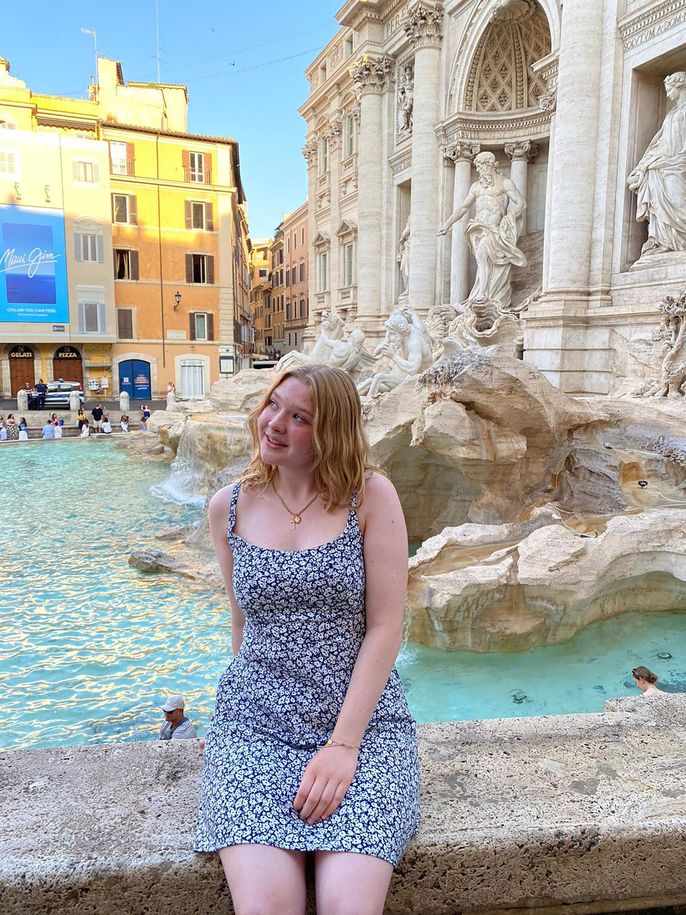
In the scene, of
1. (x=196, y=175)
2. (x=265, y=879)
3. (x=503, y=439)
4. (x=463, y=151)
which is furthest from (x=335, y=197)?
(x=265, y=879)

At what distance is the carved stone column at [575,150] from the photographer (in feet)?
35.4

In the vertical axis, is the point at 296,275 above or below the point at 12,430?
above

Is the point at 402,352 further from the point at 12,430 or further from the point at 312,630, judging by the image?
the point at 12,430

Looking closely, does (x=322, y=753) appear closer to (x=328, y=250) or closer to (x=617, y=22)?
(x=617, y=22)

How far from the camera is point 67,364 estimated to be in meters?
26.0

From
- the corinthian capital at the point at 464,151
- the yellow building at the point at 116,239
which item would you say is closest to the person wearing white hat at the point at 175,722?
the corinthian capital at the point at 464,151

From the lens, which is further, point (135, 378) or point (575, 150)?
point (135, 378)

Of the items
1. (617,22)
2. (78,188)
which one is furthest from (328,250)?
(617,22)

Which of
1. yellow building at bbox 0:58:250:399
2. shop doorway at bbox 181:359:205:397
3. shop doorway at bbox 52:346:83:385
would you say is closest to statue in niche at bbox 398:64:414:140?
yellow building at bbox 0:58:250:399

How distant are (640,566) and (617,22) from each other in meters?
9.40

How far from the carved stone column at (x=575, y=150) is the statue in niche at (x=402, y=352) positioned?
3.37 meters

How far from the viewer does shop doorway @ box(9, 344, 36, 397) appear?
2516 centimetres

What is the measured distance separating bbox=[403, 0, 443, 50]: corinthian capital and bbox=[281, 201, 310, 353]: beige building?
22.8m

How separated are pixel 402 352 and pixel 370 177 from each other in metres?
12.4
